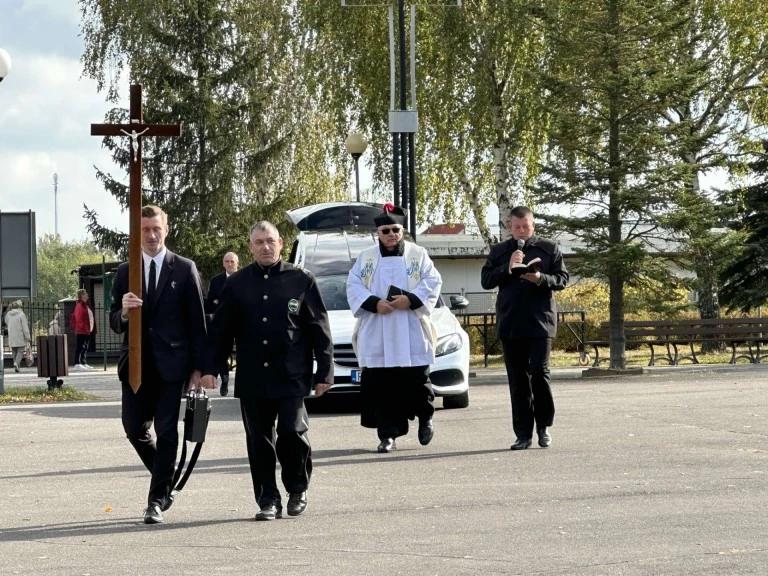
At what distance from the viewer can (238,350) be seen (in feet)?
29.9

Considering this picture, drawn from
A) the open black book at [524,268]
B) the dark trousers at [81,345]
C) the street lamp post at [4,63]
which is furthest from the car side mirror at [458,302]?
the dark trousers at [81,345]

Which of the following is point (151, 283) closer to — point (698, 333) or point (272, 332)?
point (272, 332)

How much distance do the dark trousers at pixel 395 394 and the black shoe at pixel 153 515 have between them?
4.10 metres

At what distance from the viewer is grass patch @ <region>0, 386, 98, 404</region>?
20.9 metres

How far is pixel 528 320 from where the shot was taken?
12.7 m

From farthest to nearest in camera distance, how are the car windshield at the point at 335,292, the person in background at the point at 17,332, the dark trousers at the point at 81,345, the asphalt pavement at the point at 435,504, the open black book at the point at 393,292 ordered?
the person in background at the point at 17,332
the dark trousers at the point at 81,345
the car windshield at the point at 335,292
the open black book at the point at 393,292
the asphalt pavement at the point at 435,504

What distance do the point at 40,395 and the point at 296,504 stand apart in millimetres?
13134

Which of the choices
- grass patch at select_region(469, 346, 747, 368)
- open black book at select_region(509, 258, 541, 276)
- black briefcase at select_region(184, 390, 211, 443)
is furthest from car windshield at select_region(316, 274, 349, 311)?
grass patch at select_region(469, 346, 747, 368)

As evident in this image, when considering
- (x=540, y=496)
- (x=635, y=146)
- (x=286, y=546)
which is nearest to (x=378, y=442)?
(x=540, y=496)

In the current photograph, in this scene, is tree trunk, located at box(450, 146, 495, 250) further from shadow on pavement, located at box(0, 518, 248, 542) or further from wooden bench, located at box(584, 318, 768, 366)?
shadow on pavement, located at box(0, 518, 248, 542)

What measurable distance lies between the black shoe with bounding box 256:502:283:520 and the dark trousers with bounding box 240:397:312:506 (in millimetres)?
113

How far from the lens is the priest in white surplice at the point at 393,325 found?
12.5 meters

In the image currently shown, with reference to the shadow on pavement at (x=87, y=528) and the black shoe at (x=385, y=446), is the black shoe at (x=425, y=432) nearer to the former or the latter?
the black shoe at (x=385, y=446)

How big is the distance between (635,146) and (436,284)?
540 inches
